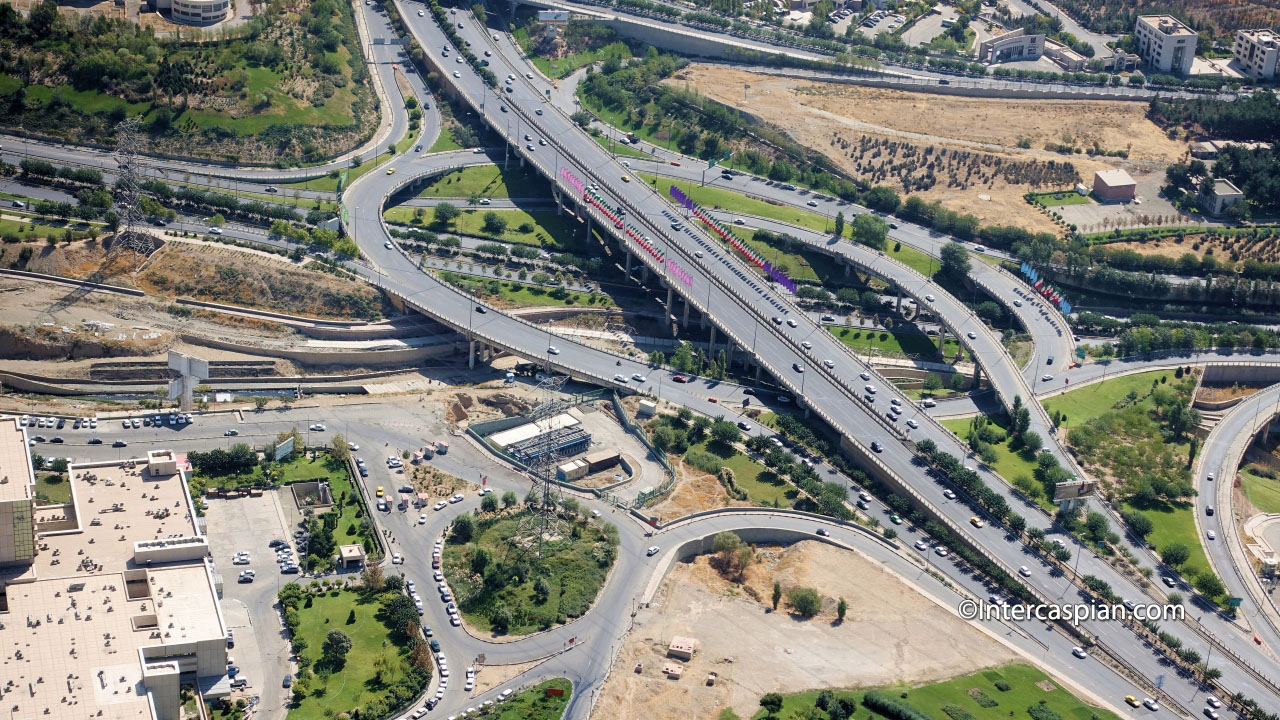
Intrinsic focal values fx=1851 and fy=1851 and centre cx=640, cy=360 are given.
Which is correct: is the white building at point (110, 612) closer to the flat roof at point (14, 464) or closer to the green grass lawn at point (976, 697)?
the flat roof at point (14, 464)

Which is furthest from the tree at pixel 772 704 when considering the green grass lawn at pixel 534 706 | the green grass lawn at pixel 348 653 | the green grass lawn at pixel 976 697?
the green grass lawn at pixel 348 653

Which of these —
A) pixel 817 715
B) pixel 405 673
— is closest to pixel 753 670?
pixel 817 715

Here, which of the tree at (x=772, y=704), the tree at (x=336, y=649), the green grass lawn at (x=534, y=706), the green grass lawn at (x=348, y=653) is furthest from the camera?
the tree at (x=772, y=704)

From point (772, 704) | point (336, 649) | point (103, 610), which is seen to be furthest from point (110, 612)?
point (772, 704)

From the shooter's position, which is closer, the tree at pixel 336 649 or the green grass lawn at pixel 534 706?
the green grass lawn at pixel 534 706

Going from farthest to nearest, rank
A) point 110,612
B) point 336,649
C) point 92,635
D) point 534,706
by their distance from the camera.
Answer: point 336,649 < point 534,706 < point 110,612 < point 92,635

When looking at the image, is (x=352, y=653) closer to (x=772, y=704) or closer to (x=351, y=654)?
(x=351, y=654)
